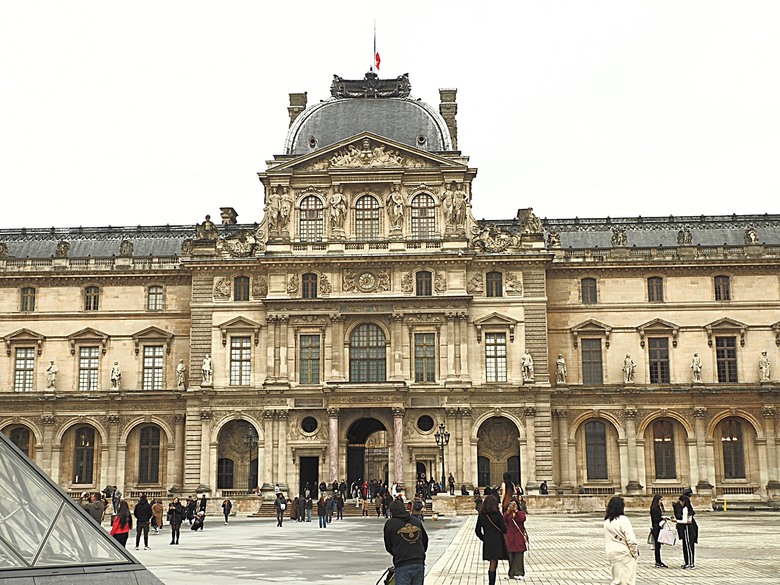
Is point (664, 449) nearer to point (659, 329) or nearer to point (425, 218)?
point (659, 329)

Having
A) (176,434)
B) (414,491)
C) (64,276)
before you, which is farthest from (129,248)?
(414,491)

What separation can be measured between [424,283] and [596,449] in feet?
45.0

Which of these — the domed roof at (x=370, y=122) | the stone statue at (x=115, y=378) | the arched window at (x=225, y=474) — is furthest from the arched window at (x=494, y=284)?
the stone statue at (x=115, y=378)

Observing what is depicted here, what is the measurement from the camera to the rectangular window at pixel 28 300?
63625 millimetres

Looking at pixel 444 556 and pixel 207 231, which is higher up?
pixel 207 231

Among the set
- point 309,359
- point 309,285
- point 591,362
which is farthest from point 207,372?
point 591,362

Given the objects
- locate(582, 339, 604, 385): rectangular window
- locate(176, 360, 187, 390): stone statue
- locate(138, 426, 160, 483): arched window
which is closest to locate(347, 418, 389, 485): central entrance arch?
locate(176, 360, 187, 390): stone statue

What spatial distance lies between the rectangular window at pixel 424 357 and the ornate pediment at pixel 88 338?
18708 millimetres

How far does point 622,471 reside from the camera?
59875mm

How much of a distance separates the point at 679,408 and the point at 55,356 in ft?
120

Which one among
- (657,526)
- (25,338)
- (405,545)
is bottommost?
(657,526)

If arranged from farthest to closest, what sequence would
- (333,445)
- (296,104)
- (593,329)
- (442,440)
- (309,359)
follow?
A: (296,104), (593,329), (309,359), (333,445), (442,440)

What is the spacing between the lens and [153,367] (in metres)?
62.9

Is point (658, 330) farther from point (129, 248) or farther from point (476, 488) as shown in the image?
point (129, 248)
